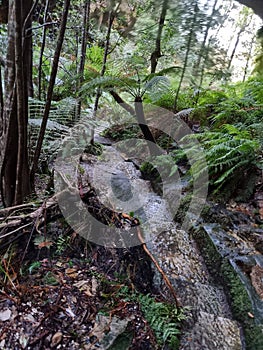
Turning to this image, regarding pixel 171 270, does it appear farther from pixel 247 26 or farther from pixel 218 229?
pixel 247 26

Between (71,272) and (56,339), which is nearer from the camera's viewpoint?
(56,339)

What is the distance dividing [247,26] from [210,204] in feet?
17.7

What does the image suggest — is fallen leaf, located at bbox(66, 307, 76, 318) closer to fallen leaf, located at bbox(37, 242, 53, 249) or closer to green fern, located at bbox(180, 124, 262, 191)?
fallen leaf, located at bbox(37, 242, 53, 249)

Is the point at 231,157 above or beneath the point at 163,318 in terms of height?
above

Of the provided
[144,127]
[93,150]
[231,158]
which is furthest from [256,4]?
[93,150]

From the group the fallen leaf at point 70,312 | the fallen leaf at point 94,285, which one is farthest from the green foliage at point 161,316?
the fallen leaf at point 70,312

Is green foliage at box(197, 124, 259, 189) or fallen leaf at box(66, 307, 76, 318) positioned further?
green foliage at box(197, 124, 259, 189)

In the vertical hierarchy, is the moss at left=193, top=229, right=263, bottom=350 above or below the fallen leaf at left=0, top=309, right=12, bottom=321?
below

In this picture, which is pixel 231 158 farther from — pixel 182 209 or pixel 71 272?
pixel 71 272

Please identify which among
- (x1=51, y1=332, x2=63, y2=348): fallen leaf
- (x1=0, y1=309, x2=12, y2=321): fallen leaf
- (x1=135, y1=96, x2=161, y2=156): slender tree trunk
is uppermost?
(x1=135, y1=96, x2=161, y2=156): slender tree trunk

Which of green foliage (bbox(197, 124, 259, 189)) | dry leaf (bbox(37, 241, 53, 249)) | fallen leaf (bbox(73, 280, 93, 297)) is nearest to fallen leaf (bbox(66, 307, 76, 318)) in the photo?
fallen leaf (bbox(73, 280, 93, 297))

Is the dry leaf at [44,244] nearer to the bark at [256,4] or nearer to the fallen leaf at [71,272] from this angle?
the fallen leaf at [71,272]

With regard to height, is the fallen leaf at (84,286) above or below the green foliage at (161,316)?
above

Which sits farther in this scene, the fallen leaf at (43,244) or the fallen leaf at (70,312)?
the fallen leaf at (43,244)
